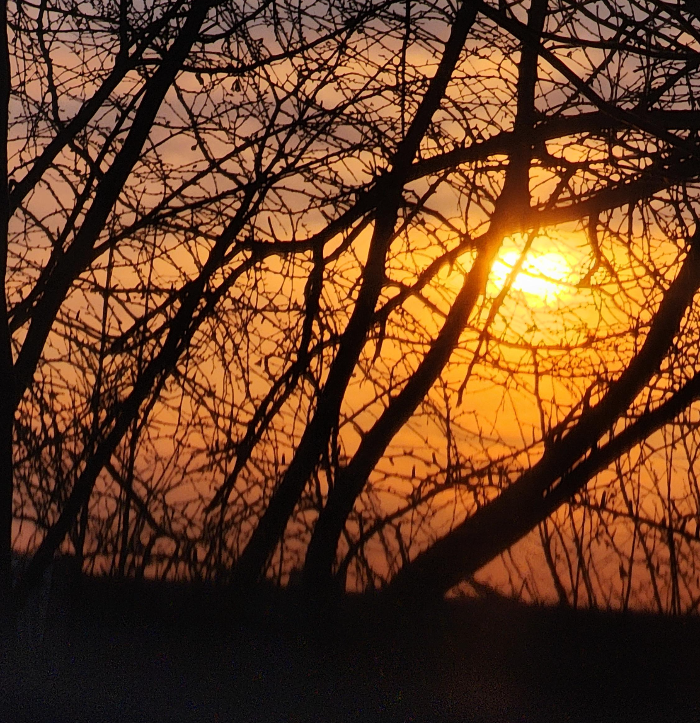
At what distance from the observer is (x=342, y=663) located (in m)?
3.18

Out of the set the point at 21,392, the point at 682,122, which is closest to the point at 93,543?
the point at 21,392

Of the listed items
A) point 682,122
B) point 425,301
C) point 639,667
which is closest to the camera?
point 639,667

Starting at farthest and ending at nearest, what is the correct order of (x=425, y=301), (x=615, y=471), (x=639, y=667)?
(x=425, y=301) → (x=615, y=471) → (x=639, y=667)

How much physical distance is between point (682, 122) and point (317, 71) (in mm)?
1340

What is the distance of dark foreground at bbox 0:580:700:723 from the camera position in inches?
115

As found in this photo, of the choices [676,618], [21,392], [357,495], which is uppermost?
[21,392]

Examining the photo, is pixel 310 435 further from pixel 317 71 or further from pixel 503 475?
pixel 317 71

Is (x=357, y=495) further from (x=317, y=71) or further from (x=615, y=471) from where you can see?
(x=317, y=71)

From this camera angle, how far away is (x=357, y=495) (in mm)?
3426

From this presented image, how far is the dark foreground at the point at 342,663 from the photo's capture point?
2.92m

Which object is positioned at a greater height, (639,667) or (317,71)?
(317,71)

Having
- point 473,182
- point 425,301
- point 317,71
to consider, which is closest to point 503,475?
point 425,301

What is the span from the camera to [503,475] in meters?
3.49

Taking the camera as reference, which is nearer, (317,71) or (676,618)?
(676,618)
